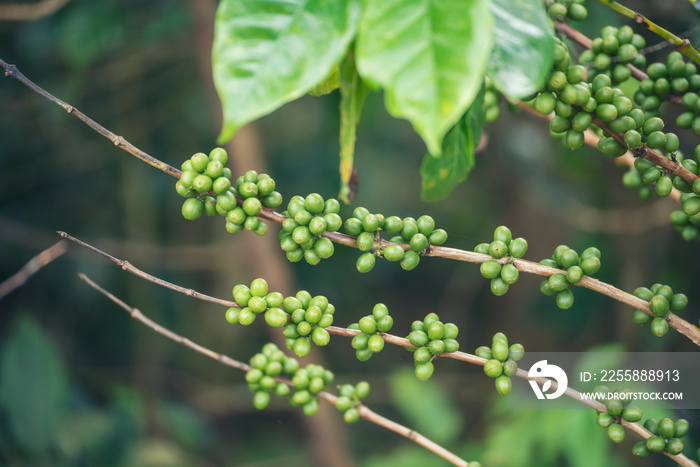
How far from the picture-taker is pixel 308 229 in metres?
0.64

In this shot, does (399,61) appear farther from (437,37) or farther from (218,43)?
(218,43)

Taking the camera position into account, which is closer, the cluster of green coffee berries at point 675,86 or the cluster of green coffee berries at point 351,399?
the cluster of green coffee berries at point 675,86

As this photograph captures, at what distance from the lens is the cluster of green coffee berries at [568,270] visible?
2.10ft

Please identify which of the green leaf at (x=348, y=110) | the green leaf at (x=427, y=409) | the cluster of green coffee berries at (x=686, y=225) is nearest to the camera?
the green leaf at (x=348, y=110)

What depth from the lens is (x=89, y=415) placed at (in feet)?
5.64

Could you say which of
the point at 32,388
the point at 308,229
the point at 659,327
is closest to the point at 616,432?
the point at 659,327

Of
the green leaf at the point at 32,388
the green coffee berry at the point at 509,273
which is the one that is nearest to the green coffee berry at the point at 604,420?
the green coffee berry at the point at 509,273

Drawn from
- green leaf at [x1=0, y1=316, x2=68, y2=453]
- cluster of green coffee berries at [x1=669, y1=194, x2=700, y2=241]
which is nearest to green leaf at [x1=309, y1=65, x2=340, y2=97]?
cluster of green coffee berries at [x1=669, y1=194, x2=700, y2=241]

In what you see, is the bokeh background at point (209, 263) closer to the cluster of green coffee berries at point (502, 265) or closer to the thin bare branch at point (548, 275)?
the thin bare branch at point (548, 275)

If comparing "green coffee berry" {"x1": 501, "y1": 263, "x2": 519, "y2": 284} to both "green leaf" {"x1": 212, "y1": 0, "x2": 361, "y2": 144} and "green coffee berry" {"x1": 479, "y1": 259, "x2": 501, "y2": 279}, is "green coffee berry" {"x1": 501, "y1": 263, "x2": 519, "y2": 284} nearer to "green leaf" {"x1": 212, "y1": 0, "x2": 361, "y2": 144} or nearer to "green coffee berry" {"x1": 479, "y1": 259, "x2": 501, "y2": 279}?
"green coffee berry" {"x1": 479, "y1": 259, "x2": 501, "y2": 279}

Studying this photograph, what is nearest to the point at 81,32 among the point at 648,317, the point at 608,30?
the point at 608,30

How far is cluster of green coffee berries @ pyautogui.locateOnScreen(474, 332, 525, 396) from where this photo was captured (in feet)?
2.25

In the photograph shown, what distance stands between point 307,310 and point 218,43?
36 centimetres

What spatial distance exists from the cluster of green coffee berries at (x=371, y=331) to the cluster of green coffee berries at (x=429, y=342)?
0.04 meters
